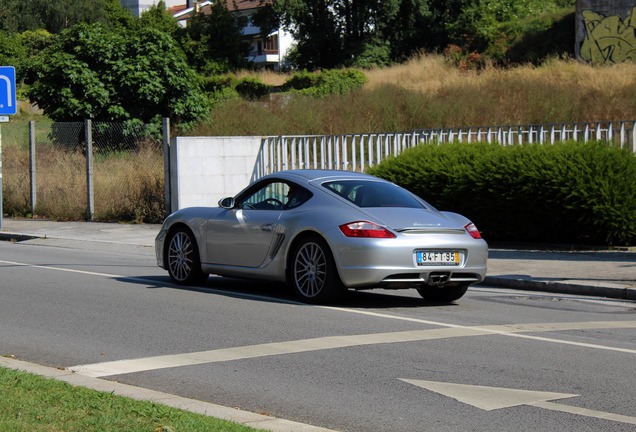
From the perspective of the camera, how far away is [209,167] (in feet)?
64.8

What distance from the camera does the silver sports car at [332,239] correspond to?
8.88 metres

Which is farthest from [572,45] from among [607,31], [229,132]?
[229,132]

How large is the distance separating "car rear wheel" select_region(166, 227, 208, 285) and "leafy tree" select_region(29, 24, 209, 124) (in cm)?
1723

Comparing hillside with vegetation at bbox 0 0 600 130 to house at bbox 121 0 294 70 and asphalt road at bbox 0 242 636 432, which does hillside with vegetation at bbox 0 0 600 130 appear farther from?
house at bbox 121 0 294 70

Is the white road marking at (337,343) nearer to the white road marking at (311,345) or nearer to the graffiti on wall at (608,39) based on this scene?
the white road marking at (311,345)

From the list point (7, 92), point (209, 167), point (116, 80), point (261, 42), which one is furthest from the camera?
point (261, 42)

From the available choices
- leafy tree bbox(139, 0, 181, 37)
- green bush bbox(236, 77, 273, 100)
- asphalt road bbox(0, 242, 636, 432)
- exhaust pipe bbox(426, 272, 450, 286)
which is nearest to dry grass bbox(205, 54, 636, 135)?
green bush bbox(236, 77, 273, 100)

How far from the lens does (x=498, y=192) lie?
14.6m

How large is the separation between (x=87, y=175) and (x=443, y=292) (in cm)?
1370

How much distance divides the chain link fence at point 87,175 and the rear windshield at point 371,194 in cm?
1158

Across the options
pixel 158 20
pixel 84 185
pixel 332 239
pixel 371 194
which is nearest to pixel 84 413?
pixel 332 239

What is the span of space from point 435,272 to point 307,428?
4.54 meters

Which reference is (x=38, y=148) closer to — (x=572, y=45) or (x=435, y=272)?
(x=435, y=272)

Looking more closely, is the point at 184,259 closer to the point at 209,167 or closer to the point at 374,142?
the point at 374,142
